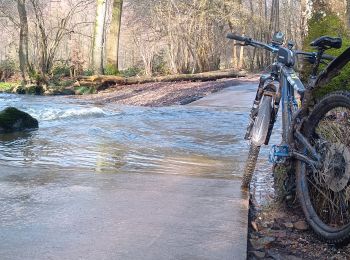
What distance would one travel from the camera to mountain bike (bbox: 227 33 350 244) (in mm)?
2896

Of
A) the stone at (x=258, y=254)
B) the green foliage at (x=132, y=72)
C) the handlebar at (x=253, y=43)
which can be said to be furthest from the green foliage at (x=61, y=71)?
the stone at (x=258, y=254)

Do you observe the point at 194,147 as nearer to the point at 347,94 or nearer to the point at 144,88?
the point at 347,94

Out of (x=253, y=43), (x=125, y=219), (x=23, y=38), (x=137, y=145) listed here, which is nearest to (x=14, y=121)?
(x=137, y=145)

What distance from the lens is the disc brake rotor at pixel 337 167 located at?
284 centimetres

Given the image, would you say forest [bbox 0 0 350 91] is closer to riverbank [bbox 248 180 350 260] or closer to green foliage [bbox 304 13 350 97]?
green foliage [bbox 304 13 350 97]

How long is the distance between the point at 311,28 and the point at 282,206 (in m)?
1.57

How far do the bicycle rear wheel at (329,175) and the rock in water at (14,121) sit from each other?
5781mm

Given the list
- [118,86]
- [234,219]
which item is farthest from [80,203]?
[118,86]

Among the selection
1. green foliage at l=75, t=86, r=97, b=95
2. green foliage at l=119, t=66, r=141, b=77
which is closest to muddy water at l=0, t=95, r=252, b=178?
green foliage at l=75, t=86, r=97, b=95

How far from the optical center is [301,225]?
3361 millimetres

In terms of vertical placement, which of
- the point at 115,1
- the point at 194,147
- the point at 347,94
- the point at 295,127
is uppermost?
the point at 115,1

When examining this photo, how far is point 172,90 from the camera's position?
16.7m

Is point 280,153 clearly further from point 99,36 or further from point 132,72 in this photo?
point 132,72

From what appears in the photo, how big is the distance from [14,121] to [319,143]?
617 centimetres
